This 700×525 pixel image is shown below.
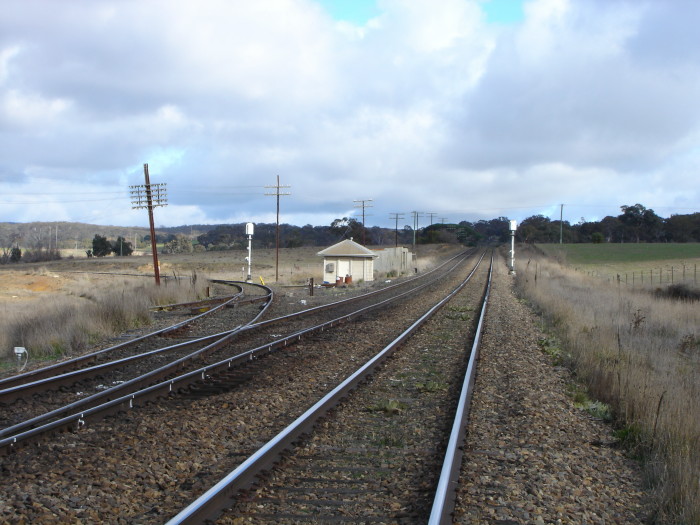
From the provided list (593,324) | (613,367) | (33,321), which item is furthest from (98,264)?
(613,367)

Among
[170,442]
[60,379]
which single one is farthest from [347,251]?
[170,442]

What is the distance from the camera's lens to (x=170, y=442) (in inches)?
257

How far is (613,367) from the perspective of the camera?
10.3 meters

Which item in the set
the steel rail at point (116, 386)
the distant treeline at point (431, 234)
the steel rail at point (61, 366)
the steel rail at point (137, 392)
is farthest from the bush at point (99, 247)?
the steel rail at point (137, 392)

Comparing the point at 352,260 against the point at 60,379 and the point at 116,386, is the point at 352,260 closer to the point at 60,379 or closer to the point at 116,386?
the point at 60,379

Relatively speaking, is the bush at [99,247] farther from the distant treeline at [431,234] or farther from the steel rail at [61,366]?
the steel rail at [61,366]

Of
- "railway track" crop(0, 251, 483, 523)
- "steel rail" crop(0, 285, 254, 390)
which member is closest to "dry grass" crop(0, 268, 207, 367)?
"steel rail" crop(0, 285, 254, 390)

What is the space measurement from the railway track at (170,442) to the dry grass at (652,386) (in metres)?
2.61

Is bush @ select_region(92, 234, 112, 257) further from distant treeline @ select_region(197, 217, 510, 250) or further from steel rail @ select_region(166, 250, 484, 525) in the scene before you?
steel rail @ select_region(166, 250, 484, 525)

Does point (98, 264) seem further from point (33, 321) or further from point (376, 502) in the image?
point (376, 502)

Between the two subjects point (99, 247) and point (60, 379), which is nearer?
point (60, 379)

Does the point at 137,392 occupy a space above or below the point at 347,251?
below

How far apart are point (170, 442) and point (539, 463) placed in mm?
3659

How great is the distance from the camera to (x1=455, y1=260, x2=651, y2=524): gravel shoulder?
497 centimetres
